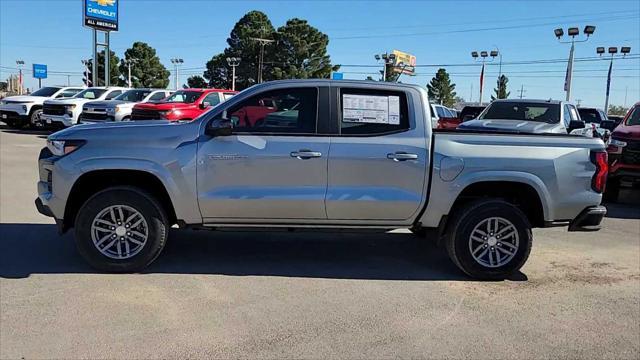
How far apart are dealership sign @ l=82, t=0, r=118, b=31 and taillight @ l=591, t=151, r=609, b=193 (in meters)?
33.1

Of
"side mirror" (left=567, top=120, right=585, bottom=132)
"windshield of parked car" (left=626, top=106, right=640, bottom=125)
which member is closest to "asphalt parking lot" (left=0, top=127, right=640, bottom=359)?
"windshield of parked car" (left=626, top=106, right=640, bottom=125)

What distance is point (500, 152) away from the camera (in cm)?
529

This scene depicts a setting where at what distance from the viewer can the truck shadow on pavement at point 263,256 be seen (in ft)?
17.9

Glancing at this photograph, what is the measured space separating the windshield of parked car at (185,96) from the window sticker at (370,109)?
41.9 feet

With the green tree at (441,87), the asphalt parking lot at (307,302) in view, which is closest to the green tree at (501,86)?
the green tree at (441,87)

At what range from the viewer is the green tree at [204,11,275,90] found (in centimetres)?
7462

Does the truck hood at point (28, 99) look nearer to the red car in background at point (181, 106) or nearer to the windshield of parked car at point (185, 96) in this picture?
the red car in background at point (181, 106)

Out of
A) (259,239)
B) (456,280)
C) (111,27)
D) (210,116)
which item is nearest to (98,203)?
(210,116)

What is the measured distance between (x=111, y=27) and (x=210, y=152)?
32.3 m

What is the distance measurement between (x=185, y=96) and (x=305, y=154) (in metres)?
13.5

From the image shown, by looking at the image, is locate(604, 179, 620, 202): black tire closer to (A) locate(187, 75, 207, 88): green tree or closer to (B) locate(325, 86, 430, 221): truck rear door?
(B) locate(325, 86, 430, 221): truck rear door

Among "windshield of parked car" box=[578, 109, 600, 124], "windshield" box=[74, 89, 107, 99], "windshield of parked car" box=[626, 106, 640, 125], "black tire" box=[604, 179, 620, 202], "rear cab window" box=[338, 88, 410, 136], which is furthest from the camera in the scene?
"windshield" box=[74, 89, 107, 99]

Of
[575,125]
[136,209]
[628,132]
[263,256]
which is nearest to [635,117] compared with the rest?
[575,125]

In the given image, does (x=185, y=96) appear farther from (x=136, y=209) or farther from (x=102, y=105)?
(x=136, y=209)
